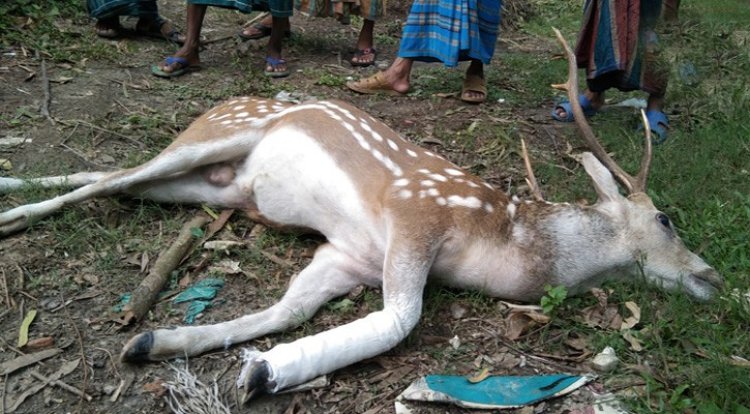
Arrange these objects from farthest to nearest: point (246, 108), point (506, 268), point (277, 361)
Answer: point (246, 108) < point (506, 268) < point (277, 361)

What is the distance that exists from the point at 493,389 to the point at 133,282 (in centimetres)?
180

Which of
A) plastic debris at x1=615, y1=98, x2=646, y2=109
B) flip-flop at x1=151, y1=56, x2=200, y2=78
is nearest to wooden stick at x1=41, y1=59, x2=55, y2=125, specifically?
flip-flop at x1=151, y1=56, x2=200, y2=78

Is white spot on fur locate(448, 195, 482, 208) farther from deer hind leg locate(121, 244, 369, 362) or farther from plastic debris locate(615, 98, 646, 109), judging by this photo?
plastic debris locate(615, 98, 646, 109)

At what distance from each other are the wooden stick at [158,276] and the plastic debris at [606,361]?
2021 mm

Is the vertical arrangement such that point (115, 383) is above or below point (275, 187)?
below

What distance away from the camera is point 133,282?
3.31 meters

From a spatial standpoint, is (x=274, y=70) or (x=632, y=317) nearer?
(x=632, y=317)

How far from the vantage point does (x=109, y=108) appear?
5223 millimetres

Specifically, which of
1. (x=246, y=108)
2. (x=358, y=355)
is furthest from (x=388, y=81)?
(x=358, y=355)

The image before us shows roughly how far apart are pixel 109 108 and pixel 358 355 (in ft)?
11.2

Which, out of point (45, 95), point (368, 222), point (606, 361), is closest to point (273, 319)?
point (368, 222)

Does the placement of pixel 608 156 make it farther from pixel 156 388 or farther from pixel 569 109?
pixel 156 388

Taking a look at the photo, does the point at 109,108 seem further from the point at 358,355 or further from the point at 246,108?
the point at 358,355

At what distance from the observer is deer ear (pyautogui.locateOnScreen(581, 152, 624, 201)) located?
11.9 feet
